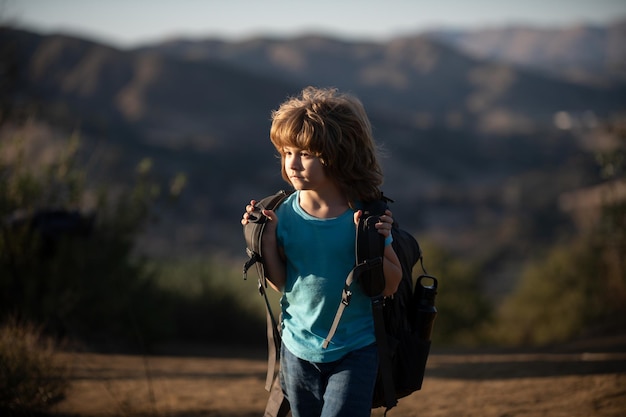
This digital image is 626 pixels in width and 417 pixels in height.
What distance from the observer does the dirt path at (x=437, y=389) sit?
4.66 metres

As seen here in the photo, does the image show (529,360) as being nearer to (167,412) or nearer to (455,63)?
(167,412)

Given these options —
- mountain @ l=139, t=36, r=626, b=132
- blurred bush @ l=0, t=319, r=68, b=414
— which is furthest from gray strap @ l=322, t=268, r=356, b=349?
mountain @ l=139, t=36, r=626, b=132

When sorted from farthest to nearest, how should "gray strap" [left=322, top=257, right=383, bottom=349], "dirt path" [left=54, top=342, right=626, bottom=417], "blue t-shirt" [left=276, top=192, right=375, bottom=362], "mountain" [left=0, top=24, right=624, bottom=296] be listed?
"mountain" [left=0, top=24, right=624, bottom=296], "dirt path" [left=54, top=342, right=626, bottom=417], "blue t-shirt" [left=276, top=192, right=375, bottom=362], "gray strap" [left=322, top=257, right=383, bottom=349]

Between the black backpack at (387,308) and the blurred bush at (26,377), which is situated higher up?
the black backpack at (387,308)

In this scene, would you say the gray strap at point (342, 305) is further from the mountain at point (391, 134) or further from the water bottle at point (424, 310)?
the mountain at point (391, 134)

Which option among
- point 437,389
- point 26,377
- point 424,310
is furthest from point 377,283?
point 437,389

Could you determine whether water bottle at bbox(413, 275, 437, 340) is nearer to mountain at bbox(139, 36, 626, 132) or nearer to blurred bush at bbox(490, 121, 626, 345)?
blurred bush at bbox(490, 121, 626, 345)

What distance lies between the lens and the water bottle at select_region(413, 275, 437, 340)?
2861 millimetres

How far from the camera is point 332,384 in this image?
2.70 metres

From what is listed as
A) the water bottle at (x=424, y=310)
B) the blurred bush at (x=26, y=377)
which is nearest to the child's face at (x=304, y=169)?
the water bottle at (x=424, y=310)

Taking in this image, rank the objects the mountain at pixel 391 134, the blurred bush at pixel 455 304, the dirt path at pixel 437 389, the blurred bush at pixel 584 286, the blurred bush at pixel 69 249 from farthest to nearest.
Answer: the mountain at pixel 391 134 < the blurred bush at pixel 455 304 < the blurred bush at pixel 584 286 < the blurred bush at pixel 69 249 < the dirt path at pixel 437 389

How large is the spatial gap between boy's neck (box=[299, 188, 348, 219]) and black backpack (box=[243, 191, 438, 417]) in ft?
0.38

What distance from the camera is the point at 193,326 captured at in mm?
10281

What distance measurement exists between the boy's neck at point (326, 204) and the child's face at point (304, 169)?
0.05 metres
